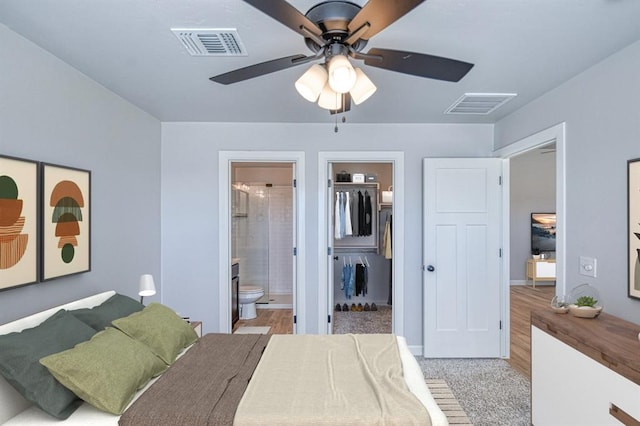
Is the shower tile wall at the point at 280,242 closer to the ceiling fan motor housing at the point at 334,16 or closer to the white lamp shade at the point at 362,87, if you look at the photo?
the white lamp shade at the point at 362,87

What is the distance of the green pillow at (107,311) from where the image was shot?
2117mm

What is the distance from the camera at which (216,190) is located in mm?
3902

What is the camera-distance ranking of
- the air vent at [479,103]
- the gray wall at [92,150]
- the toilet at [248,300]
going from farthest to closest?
the toilet at [248,300] < the air vent at [479,103] < the gray wall at [92,150]

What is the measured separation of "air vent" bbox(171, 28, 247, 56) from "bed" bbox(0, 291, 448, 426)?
162cm

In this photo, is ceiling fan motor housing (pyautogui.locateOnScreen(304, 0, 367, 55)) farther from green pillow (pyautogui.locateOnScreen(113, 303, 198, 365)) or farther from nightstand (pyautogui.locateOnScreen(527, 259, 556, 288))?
nightstand (pyautogui.locateOnScreen(527, 259, 556, 288))

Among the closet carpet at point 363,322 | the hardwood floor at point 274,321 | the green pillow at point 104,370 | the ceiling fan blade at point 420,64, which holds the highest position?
the ceiling fan blade at point 420,64

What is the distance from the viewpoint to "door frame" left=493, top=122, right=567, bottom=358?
2.71 m

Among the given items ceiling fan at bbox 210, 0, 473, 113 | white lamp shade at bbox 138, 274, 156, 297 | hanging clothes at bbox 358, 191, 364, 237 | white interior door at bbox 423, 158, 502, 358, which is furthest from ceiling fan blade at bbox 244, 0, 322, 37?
hanging clothes at bbox 358, 191, 364, 237

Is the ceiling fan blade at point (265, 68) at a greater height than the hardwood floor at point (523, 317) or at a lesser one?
greater

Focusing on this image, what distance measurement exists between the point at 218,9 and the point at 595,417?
2702mm

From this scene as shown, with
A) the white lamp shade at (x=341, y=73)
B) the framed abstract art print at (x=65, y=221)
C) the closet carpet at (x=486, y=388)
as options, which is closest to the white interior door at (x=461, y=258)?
the closet carpet at (x=486, y=388)

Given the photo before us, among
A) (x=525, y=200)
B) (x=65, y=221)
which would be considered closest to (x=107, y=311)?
(x=65, y=221)

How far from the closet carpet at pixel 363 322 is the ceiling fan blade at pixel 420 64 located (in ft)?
11.6

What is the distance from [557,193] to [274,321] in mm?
3622
